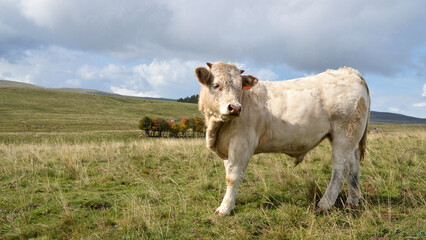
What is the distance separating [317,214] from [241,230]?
175 centimetres

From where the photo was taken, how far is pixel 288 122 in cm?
507

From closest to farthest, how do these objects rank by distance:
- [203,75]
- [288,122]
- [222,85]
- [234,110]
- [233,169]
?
[234,110], [222,85], [203,75], [233,169], [288,122]

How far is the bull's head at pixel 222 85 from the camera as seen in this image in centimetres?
448

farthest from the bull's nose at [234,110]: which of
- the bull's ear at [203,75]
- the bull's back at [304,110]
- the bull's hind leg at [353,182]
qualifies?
the bull's hind leg at [353,182]

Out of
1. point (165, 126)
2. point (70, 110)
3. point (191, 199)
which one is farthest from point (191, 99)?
point (191, 199)

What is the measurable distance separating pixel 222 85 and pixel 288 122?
4.90ft

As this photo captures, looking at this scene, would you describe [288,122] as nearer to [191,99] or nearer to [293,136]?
[293,136]

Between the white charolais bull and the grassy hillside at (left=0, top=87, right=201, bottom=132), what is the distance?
173 ft

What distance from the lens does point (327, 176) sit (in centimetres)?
724

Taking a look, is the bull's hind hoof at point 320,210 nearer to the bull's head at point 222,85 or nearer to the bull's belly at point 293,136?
the bull's belly at point 293,136

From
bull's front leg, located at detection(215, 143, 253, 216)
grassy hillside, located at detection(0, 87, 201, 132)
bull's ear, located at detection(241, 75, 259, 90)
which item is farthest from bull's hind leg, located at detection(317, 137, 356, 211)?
grassy hillside, located at detection(0, 87, 201, 132)

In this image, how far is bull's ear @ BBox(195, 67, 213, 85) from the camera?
15.3ft

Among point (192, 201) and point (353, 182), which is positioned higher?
point (353, 182)

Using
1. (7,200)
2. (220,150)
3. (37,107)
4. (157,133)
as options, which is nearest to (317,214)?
(220,150)
